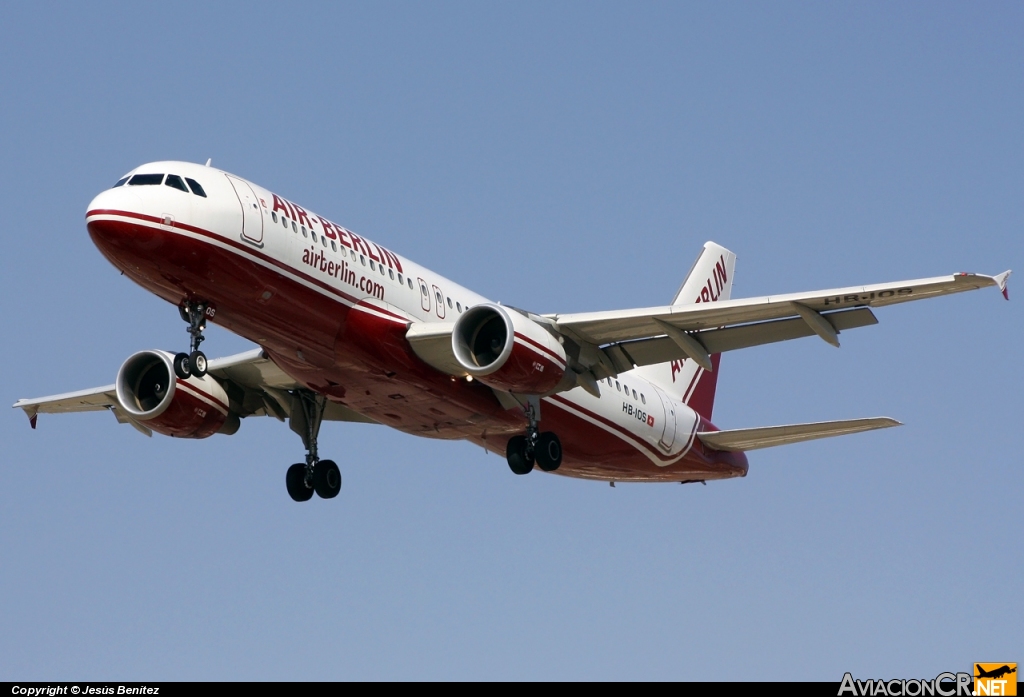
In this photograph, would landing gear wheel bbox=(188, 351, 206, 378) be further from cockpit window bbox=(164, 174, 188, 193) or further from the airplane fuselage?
A: cockpit window bbox=(164, 174, 188, 193)

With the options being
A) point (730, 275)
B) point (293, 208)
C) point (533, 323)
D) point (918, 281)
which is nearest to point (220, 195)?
point (293, 208)

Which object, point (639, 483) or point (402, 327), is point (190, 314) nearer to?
point (402, 327)

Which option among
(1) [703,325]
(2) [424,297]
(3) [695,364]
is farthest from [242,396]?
(3) [695,364]

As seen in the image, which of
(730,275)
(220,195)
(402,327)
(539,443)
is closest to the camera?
(220,195)

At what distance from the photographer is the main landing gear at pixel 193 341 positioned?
102 ft

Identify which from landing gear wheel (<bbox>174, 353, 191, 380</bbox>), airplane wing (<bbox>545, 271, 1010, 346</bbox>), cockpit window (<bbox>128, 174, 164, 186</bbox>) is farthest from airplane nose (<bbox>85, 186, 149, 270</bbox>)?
airplane wing (<bbox>545, 271, 1010, 346</bbox>)

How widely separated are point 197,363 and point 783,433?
15041 mm

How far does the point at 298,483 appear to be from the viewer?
3819cm

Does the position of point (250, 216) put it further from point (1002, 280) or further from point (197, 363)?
point (1002, 280)

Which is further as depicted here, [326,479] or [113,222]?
[326,479]

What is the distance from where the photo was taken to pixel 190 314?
3111 cm

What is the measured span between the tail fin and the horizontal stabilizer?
204 cm

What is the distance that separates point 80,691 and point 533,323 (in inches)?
484

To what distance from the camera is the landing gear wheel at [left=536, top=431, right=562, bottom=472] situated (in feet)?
118
